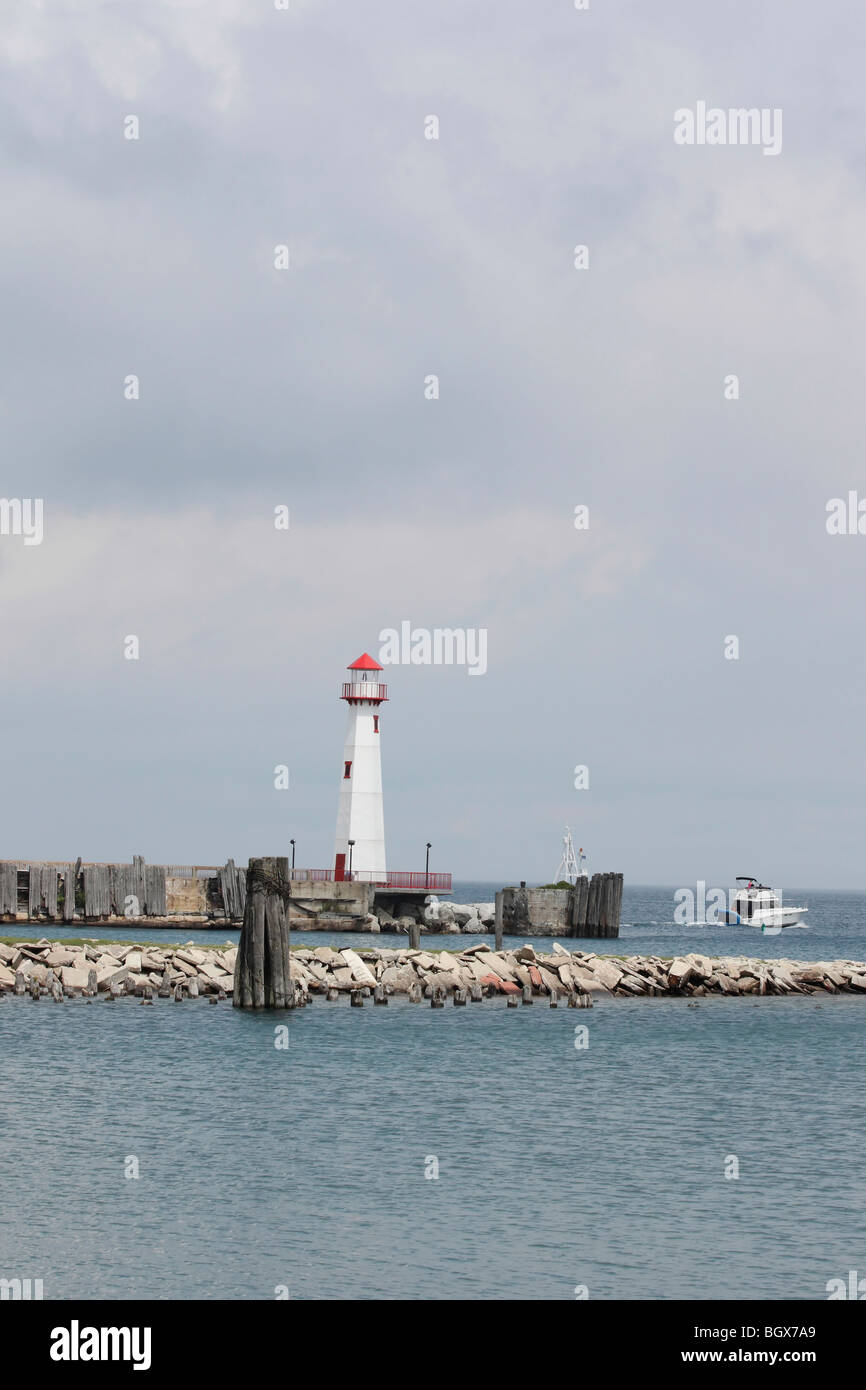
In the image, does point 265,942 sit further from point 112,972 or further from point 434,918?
point 434,918

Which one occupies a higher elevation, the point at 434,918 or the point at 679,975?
the point at 434,918

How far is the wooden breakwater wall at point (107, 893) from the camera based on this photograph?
252 ft

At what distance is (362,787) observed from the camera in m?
78.6

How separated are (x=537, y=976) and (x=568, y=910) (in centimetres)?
4003

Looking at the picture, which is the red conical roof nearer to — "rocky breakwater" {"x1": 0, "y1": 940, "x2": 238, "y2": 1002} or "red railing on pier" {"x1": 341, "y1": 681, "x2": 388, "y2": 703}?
"red railing on pier" {"x1": 341, "y1": 681, "x2": 388, "y2": 703}

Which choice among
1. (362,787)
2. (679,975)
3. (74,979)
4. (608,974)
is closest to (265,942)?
(74,979)

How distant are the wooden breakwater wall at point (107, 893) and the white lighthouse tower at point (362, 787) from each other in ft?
21.1

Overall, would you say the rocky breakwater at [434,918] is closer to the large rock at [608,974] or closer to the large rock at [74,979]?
the large rock at [608,974]

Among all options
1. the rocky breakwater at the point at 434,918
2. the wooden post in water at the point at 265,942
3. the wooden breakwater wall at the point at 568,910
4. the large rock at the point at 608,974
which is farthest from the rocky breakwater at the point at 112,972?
the wooden breakwater wall at the point at 568,910

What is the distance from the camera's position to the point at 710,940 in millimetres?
97625

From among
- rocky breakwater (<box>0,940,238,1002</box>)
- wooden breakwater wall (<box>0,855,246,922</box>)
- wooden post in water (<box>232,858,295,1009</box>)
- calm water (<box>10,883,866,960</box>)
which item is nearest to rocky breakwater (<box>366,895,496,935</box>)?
calm water (<box>10,883,866,960</box>)

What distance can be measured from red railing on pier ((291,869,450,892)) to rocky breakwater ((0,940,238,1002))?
113ft

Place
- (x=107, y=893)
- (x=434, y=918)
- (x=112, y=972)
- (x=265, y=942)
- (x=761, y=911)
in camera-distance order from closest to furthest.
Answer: (x=265, y=942) < (x=112, y=972) < (x=107, y=893) < (x=434, y=918) < (x=761, y=911)
